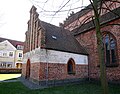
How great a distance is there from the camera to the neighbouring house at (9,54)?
140ft

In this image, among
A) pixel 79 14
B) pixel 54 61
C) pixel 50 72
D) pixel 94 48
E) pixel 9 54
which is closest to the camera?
pixel 79 14

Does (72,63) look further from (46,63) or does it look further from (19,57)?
(19,57)

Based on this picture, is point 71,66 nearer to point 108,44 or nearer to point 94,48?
point 94,48

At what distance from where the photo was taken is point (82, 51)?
59.3 ft

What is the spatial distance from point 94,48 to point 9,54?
3480cm

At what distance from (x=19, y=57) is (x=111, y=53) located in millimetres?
37571

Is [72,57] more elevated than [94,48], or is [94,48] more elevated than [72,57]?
[94,48]

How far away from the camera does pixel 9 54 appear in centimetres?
4400

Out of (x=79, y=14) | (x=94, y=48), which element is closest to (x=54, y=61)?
(x=94, y=48)

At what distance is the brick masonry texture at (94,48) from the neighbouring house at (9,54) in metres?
31.2

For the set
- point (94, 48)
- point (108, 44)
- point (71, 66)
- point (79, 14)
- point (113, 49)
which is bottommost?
point (71, 66)

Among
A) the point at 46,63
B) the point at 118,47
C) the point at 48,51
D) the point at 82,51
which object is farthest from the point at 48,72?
the point at 118,47

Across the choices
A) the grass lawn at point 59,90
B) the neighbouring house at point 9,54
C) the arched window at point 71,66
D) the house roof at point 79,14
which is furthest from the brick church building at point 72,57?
the neighbouring house at point 9,54

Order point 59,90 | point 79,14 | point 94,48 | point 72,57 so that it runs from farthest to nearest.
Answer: point 94,48
point 72,57
point 59,90
point 79,14
